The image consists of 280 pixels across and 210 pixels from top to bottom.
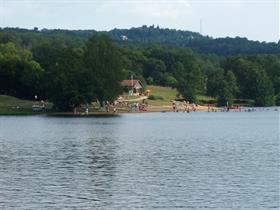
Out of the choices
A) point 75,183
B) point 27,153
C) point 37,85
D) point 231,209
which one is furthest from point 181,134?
point 37,85

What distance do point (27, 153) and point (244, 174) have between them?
79.1ft

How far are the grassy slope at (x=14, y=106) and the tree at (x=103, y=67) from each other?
15.0 meters

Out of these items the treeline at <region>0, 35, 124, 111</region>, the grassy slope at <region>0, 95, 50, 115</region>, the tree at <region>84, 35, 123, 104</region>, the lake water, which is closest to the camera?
A: the lake water

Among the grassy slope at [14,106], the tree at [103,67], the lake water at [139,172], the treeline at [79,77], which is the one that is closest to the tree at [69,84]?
the treeline at [79,77]

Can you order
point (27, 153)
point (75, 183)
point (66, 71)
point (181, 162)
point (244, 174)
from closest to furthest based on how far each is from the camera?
point (75, 183) < point (244, 174) < point (181, 162) < point (27, 153) < point (66, 71)

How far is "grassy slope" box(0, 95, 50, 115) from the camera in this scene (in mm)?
150575

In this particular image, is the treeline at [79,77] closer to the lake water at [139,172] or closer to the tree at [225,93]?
the tree at [225,93]

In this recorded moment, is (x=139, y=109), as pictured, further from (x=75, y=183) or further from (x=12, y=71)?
(x=75, y=183)

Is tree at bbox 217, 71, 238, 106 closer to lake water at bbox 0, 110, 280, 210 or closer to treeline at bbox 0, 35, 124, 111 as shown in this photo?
treeline at bbox 0, 35, 124, 111

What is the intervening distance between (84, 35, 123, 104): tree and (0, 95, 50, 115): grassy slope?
49.2ft

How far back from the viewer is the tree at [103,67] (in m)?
148

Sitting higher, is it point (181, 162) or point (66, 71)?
point (66, 71)

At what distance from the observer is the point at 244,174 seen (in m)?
49.9

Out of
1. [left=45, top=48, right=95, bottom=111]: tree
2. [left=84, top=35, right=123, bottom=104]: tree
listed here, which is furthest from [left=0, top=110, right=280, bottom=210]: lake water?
[left=84, top=35, right=123, bottom=104]: tree
